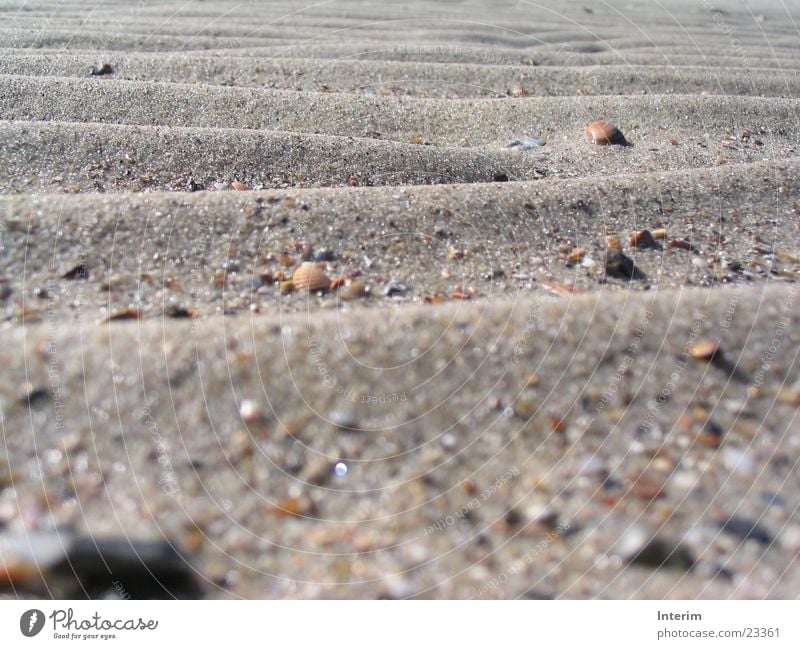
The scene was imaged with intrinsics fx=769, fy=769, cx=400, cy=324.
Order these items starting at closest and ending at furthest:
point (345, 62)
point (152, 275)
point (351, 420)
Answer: point (351, 420) < point (152, 275) < point (345, 62)

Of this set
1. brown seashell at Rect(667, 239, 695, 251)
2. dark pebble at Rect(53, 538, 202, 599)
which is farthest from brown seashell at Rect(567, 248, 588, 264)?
dark pebble at Rect(53, 538, 202, 599)

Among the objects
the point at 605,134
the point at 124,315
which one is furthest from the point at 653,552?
the point at 605,134

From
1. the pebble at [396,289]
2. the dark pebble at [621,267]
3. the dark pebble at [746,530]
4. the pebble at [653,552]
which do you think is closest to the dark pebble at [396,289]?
the pebble at [396,289]

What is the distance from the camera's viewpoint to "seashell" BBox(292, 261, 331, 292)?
2932mm

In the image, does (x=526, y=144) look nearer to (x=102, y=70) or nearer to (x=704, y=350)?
(x=704, y=350)

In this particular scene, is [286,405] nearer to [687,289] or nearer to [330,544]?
[330,544]

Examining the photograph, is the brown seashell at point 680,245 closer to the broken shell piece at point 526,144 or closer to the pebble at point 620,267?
the pebble at point 620,267

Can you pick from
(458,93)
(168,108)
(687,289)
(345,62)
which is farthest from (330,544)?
(345,62)

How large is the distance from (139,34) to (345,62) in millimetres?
3399

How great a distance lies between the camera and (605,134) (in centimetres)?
550

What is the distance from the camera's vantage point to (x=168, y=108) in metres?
5.56

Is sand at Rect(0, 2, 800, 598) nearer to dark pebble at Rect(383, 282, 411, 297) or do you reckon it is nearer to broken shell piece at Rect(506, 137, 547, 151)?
dark pebble at Rect(383, 282, 411, 297)

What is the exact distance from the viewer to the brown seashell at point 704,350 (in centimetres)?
254
